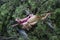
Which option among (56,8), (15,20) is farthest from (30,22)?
(56,8)

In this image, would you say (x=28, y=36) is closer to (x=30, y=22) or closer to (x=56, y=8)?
(x=30, y=22)

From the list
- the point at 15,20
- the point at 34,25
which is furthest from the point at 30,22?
the point at 15,20

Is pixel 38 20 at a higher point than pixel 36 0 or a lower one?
lower

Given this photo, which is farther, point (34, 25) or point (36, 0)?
point (36, 0)

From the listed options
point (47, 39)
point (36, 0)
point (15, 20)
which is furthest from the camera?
point (36, 0)

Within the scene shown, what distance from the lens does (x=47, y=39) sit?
5.06ft

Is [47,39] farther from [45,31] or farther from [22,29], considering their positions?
[22,29]

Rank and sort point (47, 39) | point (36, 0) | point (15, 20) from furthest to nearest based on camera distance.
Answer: point (36, 0) → point (15, 20) → point (47, 39)

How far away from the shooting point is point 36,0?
1.77 metres

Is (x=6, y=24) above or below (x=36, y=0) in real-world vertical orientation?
below

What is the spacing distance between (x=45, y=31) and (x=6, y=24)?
0.36 meters

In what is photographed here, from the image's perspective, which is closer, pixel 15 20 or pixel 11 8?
pixel 15 20

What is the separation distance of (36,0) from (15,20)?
282mm

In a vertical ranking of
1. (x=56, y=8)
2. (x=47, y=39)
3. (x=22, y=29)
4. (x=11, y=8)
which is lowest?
(x=47, y=39)
